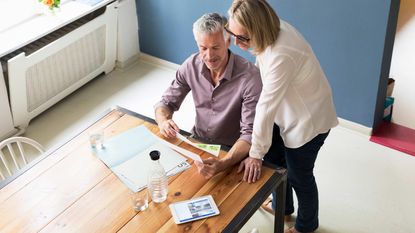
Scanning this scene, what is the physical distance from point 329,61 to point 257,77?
126 cm

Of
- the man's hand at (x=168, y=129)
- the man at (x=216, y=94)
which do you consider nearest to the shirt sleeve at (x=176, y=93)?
the man at (x=216, y=94)

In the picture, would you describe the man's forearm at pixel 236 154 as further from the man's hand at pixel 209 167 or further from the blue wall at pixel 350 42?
the blue wall at pixel 350 42

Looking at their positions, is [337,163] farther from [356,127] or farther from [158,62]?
[158,62]

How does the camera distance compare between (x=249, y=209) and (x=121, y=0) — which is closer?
(x=249, y=209)

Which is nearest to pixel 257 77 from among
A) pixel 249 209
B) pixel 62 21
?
pixel 249 209

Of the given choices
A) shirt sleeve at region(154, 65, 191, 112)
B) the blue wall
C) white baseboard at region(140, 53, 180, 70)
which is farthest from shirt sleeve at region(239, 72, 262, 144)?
white baseboard at region(140, 53, 180, 70)

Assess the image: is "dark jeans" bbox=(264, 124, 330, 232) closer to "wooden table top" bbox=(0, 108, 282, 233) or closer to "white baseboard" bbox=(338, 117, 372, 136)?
"wooden table top" bbox=(0, 108, 282, 233)

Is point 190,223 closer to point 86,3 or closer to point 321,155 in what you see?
point 321,155

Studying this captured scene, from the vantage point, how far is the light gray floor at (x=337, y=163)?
2.98 meters

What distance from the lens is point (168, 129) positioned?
2.43m

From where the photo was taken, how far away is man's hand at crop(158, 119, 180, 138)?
2426mm

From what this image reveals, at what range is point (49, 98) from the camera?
13.0 ft

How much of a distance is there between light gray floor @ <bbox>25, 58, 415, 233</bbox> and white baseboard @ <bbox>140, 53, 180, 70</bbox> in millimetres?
49

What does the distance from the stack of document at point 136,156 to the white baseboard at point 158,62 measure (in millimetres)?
1983
